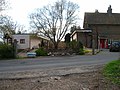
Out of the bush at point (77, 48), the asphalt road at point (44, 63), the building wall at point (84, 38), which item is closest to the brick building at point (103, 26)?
the building wall at point (84, 38)

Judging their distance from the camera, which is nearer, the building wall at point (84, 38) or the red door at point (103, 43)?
the building wall at point (84, 38)

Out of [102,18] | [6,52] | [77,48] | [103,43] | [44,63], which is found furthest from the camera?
[102,18]

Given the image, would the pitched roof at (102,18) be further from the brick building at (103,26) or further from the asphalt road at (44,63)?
the asphalt road at (44,63)

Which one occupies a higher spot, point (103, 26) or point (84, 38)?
point (103, 26)

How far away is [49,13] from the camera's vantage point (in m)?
53.8

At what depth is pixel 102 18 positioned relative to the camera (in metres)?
61.8

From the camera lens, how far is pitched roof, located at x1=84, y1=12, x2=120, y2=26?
6024 cm

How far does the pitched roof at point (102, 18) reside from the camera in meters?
60.2

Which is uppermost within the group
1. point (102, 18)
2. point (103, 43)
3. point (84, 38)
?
point (102, 18)

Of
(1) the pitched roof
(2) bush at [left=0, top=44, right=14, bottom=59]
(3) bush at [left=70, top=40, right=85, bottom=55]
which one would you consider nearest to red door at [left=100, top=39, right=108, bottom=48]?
(1) the pitched roof

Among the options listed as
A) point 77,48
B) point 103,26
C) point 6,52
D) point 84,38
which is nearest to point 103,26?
point 103,26

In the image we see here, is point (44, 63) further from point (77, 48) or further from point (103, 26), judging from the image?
point (103, 26)

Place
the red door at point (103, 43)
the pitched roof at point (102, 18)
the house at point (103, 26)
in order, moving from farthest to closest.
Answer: the pitched roof at point (102, 18) < the house at point (103, 26) < the red door at point (103, 43)

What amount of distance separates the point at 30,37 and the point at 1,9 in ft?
51.4
